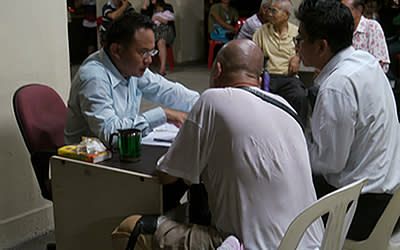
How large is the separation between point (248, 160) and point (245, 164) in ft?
0.05

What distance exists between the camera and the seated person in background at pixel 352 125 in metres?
1.90

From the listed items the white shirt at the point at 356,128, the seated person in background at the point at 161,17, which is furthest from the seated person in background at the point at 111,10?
the white shirt at the point at 356,128

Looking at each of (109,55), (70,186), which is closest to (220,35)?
(109,55)

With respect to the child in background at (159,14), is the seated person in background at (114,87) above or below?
above

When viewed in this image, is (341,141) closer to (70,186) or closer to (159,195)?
(159,195)

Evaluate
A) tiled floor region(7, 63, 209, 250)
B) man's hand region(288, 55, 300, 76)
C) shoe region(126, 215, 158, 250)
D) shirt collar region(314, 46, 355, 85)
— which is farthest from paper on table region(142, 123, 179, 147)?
tiled floor region(7, 63, 209, 250)

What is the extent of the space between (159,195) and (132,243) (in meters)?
0.19

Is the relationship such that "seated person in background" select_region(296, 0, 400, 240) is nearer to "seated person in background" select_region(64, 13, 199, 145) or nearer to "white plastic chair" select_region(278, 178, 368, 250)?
"white plastic chair" select_region(278, 178, 368, 250)

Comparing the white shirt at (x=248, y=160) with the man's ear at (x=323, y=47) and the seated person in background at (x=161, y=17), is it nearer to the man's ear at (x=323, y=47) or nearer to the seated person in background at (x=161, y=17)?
the man's ear at (x=323, y=47)

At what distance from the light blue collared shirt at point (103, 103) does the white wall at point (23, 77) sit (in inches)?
18.6

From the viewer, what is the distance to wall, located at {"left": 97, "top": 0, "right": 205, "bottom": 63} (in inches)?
380

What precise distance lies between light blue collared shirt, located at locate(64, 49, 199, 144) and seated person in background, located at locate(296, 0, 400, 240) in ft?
2.64

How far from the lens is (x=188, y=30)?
9.93m

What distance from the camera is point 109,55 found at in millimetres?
2381
